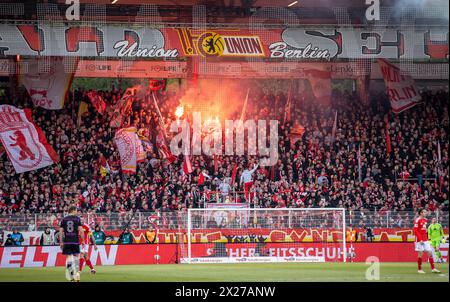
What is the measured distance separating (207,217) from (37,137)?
6923mm

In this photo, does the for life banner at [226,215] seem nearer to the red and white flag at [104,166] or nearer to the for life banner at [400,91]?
the red and white flag at [104,166]

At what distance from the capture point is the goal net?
83.9ft

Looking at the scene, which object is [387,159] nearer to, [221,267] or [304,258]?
→ [304,258]

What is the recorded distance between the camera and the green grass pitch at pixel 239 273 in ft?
60.6

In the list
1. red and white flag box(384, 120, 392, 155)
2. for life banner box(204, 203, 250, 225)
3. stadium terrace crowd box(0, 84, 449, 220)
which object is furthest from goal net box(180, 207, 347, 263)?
red and white flag box(384, 120, 392, 155)

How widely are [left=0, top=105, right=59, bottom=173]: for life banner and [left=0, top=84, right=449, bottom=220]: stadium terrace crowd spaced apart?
547 millimetres

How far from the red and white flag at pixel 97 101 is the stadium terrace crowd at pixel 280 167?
206mm

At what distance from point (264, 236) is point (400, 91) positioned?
8.97m

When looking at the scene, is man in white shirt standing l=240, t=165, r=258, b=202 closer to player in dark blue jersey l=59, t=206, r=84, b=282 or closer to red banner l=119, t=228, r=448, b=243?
red banner l=119, t=228, r=448, b=243

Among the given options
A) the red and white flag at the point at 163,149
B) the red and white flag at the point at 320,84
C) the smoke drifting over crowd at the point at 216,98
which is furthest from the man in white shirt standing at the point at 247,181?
the red and white flag at the point at 320,84

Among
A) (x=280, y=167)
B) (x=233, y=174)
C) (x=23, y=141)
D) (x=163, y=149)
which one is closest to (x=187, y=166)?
(x=163, y=149)

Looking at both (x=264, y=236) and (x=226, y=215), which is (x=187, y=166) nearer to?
(x=226, y=215)

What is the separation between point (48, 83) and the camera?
3036 centimetres

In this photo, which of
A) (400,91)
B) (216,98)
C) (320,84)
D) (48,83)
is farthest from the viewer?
(320,84)
